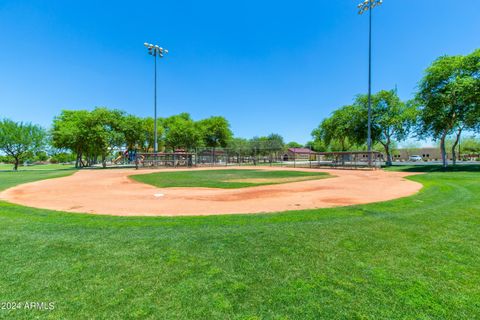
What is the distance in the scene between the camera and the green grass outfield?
7.51 ft

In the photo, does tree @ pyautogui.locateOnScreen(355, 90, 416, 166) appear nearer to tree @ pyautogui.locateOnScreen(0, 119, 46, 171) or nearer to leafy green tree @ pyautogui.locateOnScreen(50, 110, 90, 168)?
leafy green tree @ pyautogui.locateOnScreen(50, 110, 90, 168)

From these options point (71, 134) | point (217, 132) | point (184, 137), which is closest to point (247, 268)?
point (71, 134)

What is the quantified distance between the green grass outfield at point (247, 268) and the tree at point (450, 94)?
70.1ft

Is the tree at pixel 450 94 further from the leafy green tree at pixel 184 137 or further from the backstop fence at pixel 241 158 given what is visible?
the leafy green tree at pixel 184 137

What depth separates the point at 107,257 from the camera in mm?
3475

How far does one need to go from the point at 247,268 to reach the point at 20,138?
42.9 m

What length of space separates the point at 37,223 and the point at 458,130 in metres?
35.3

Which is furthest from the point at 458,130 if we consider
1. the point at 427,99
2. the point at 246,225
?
the point at 246,225

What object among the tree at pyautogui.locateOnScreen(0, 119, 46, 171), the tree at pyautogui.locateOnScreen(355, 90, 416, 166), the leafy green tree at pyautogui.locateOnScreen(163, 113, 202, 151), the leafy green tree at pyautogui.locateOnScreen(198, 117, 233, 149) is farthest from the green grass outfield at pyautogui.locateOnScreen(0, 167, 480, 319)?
the leafy green tree at pyautogui.locateOnScreen(198, 117, 233, 149)

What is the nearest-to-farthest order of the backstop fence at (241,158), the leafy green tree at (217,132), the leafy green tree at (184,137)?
the backstop fence at (241,158) → the leafy green tree at (184,137) → the leafy green tree at (217,132)

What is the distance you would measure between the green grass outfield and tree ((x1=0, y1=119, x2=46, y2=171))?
3722 cm

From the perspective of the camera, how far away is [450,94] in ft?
65.4

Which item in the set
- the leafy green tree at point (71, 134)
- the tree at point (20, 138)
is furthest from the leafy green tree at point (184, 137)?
the tree at point (20, 138)

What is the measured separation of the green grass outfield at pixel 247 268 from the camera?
7.51 feet
